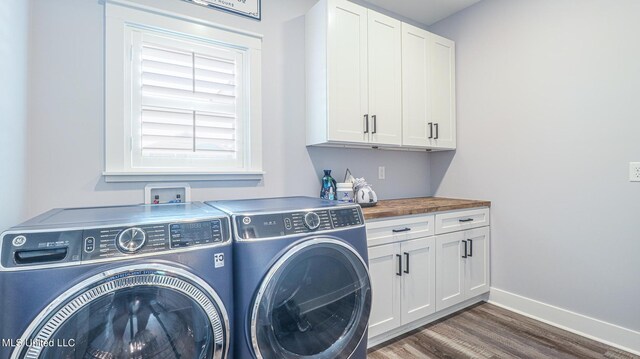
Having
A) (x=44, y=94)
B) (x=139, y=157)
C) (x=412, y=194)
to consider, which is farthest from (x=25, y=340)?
(x=412, y=194)

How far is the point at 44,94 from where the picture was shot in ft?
5.14

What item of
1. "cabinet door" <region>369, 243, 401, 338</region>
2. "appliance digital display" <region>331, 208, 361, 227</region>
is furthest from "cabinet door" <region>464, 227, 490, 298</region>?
"appliance digital display" <region>331, 208, 361, 227</region>

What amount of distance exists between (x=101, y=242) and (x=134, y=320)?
28 cm

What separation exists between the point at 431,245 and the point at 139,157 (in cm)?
206

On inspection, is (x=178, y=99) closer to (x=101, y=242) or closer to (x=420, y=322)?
(x=101, y=242)

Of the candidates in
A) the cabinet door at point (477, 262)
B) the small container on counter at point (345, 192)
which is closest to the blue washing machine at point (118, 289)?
the small container on counter at point (345, 192)

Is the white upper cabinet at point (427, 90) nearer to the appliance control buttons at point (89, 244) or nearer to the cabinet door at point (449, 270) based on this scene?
the cabinet door at point (449, 270)

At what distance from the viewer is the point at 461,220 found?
2.44m

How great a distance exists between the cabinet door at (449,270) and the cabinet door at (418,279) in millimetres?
63

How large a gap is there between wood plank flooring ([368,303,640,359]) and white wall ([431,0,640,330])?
0.24 m

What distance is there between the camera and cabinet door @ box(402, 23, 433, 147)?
254 cm

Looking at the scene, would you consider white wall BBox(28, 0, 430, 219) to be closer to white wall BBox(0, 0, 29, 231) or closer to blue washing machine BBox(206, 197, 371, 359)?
white wall BBox(0, 0, 29, 231)

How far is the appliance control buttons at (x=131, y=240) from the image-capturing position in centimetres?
98

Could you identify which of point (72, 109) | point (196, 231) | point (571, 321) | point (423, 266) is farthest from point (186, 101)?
point (571, 321)
